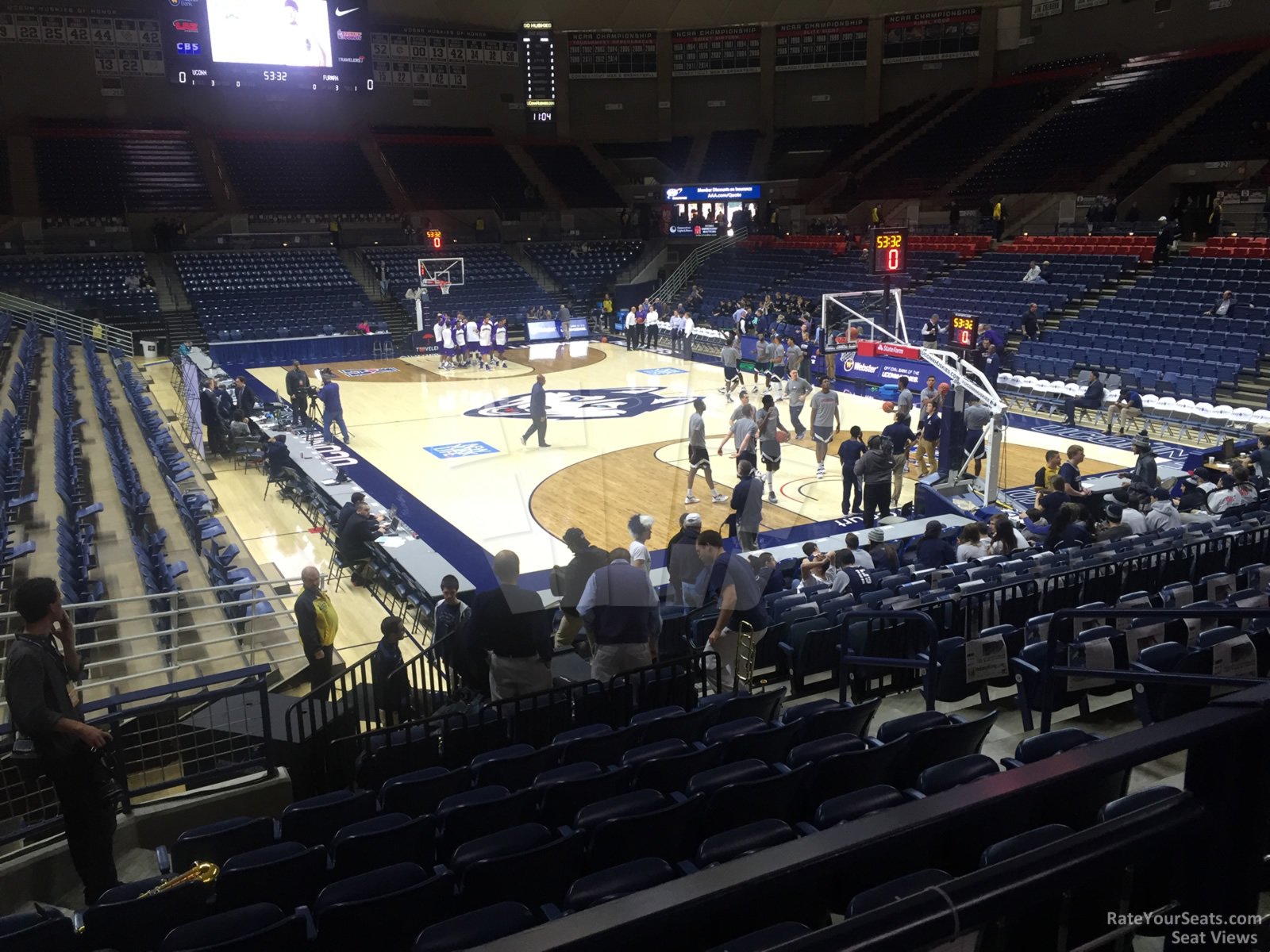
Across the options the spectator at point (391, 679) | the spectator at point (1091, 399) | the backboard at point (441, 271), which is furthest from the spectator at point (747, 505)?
the backboard at point (441, 271)

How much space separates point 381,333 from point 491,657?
25.7 metres

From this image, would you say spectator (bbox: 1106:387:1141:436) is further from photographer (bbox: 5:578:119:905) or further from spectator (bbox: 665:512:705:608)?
photographer (bbox: 5:578:119:905)

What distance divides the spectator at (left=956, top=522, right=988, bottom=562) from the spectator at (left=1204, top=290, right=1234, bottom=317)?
1415 cm

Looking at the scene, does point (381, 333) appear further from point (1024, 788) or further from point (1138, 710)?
point (1024, 788)

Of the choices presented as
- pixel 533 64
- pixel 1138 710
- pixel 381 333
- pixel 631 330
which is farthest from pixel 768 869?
pixel 381 333

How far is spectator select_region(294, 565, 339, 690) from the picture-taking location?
290 inches

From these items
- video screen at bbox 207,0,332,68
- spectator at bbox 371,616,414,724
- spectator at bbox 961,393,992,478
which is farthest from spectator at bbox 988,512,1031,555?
video screen at bbox 207,0,332,68

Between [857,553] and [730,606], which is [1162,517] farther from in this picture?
[730,606]

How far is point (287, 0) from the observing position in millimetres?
27531

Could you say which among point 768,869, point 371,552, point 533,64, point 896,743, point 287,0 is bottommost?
point 371,552

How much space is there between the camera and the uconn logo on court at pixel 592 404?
17062 mm

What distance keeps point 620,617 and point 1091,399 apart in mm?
15512

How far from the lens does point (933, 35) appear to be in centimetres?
3956
